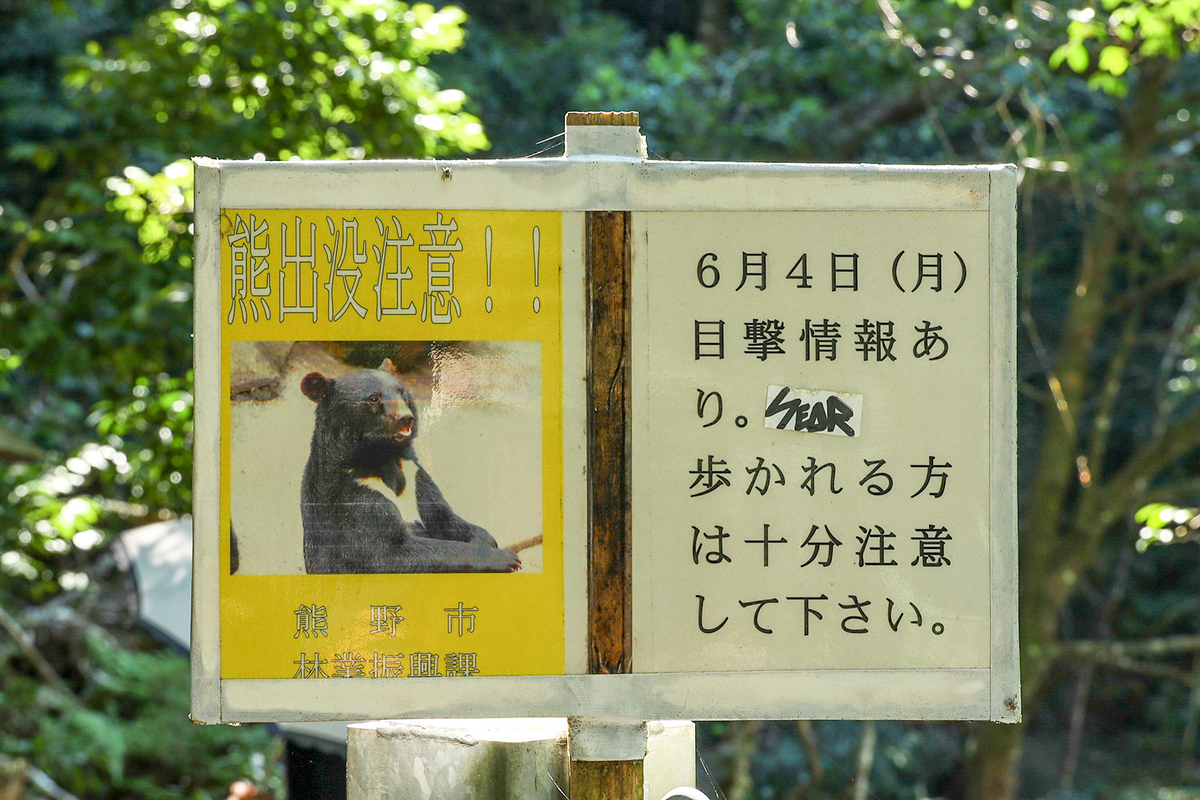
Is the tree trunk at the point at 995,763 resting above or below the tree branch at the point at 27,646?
below

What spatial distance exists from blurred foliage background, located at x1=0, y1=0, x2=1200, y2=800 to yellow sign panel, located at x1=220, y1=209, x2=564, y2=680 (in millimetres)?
767

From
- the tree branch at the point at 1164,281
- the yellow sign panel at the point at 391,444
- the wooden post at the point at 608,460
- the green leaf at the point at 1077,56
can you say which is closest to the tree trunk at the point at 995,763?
the tree branch at the point at 1164,281

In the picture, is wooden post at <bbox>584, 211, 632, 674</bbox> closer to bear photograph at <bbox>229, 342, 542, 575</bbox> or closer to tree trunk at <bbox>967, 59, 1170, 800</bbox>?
bear photograph at <bbox>229, 342, 542, 575</bbox>

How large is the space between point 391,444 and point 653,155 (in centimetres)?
204

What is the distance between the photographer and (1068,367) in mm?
6051

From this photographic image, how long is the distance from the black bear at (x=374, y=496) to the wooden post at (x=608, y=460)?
14 cm

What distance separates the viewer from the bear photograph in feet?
4.80

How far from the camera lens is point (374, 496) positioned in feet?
4.81

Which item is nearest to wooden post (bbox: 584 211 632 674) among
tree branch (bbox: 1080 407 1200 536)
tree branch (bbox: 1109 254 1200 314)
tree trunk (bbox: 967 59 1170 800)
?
tree trunk (bbox: 967 59 1170 800)

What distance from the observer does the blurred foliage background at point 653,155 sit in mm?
3625

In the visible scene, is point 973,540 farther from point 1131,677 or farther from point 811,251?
point 1131,677

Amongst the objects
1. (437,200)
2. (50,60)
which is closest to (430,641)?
(437,200)

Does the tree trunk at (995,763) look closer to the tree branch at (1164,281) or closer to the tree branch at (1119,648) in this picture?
the tree branch at (1119,648)

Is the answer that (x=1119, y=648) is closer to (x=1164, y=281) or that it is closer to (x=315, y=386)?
(x=1164, y=281)
